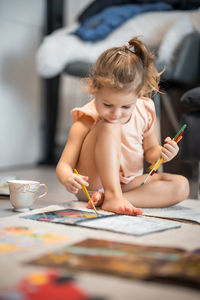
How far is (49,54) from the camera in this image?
247 centimetres

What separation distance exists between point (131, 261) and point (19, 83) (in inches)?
90.3

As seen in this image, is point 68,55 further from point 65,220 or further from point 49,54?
point 65,220

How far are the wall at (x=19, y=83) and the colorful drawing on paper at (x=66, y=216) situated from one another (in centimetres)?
166

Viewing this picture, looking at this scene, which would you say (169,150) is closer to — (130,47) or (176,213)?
(176,213)

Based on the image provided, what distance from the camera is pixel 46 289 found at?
1.98ft

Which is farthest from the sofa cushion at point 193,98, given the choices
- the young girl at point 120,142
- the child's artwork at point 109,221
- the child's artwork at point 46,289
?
the child's artwork at point 46,289

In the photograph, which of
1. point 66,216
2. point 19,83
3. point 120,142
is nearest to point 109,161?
point 120,142

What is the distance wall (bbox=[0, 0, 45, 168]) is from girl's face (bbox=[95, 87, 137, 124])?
5.44ft

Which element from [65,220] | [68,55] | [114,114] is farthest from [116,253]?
[68,55]

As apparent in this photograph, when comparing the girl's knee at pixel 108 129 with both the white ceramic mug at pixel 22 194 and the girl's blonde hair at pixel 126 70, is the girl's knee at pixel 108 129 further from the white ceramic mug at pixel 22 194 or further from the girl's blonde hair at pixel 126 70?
the white ceramic mug at pixel 22 194

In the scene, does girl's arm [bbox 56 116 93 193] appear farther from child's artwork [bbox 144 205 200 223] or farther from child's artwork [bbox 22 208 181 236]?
child's artwork [bbox 144 205 200 223]

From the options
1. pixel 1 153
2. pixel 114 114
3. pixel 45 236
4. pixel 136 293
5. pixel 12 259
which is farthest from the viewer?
pixel 1 153

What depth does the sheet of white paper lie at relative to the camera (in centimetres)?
97

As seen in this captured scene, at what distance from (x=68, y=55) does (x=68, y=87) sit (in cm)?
48
